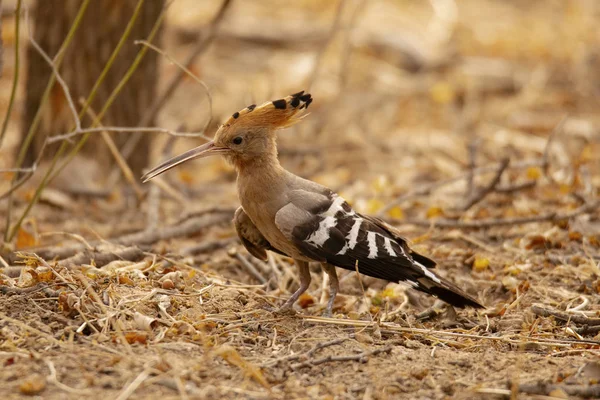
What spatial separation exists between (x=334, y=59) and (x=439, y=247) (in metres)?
5.37

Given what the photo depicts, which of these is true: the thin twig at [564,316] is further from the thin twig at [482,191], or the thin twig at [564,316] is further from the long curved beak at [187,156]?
the long curved beak at [187,156]

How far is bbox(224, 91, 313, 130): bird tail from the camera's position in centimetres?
355

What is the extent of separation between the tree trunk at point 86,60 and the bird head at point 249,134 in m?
2.21

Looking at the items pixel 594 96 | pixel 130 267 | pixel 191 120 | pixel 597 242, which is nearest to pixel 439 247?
pixel 597 242

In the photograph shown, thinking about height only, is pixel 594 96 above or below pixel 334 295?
above

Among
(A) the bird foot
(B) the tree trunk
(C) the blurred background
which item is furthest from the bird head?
(B) the tree trunk

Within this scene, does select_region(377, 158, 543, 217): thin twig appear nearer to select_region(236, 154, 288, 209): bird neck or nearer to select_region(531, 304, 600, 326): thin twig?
select_region(236, 154, 288, 209): bird neck

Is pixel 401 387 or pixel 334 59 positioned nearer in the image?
pixel 401 387

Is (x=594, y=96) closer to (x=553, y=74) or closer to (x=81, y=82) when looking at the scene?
(x=553, y=74)

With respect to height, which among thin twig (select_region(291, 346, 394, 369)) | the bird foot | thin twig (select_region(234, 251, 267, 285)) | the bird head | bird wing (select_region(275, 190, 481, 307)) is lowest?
thin twig (select_region(234, 251, 267, 285))

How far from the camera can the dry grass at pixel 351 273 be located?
2.69 meters

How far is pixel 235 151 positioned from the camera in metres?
3.63

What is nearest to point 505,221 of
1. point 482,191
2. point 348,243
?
point 482,191

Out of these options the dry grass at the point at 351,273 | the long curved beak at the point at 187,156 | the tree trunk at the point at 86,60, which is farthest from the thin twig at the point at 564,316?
the tree trunk at the point at 86,60
